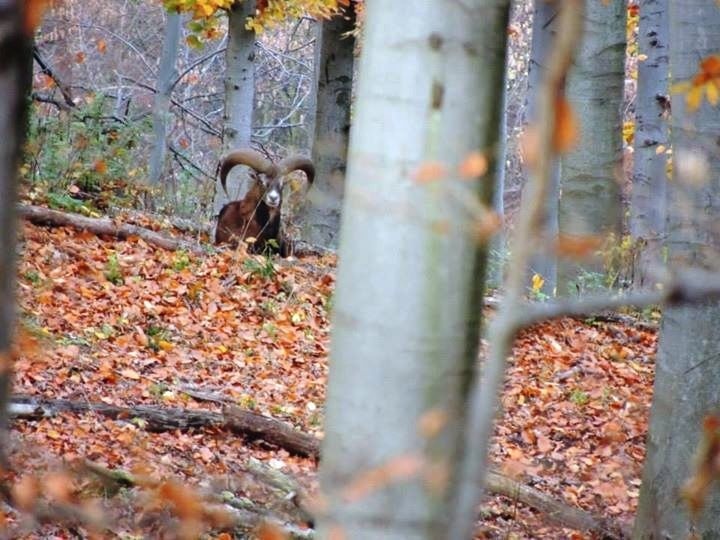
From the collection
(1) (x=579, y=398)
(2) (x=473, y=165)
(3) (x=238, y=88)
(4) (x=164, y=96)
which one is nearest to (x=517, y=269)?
(2) (x=473, y=165)

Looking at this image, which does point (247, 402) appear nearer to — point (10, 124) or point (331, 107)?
point (10, 124)

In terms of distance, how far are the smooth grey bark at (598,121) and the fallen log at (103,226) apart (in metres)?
4.31

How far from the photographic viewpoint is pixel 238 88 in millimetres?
14219

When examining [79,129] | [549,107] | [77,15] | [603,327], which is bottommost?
[603,327]

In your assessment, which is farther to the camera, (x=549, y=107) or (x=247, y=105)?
(x=247, y=105)

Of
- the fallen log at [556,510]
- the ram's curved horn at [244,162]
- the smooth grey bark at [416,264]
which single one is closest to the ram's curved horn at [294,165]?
the ram's curved horn at [244,162]

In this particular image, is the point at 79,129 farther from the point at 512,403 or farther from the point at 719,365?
the point at 719,365

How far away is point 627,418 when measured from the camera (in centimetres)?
836

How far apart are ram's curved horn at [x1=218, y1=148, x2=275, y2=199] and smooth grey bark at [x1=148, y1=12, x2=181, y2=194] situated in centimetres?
458

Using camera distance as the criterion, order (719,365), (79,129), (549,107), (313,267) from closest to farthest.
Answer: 1. (549,107)
2. (719,365)
3. (313,267)
4. (79,129)

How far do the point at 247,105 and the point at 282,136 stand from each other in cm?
1284

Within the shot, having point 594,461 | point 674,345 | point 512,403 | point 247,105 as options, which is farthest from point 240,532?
point 247,105

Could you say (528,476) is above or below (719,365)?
below

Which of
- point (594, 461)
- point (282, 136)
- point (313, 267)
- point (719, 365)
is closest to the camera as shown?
point (719, 365)
